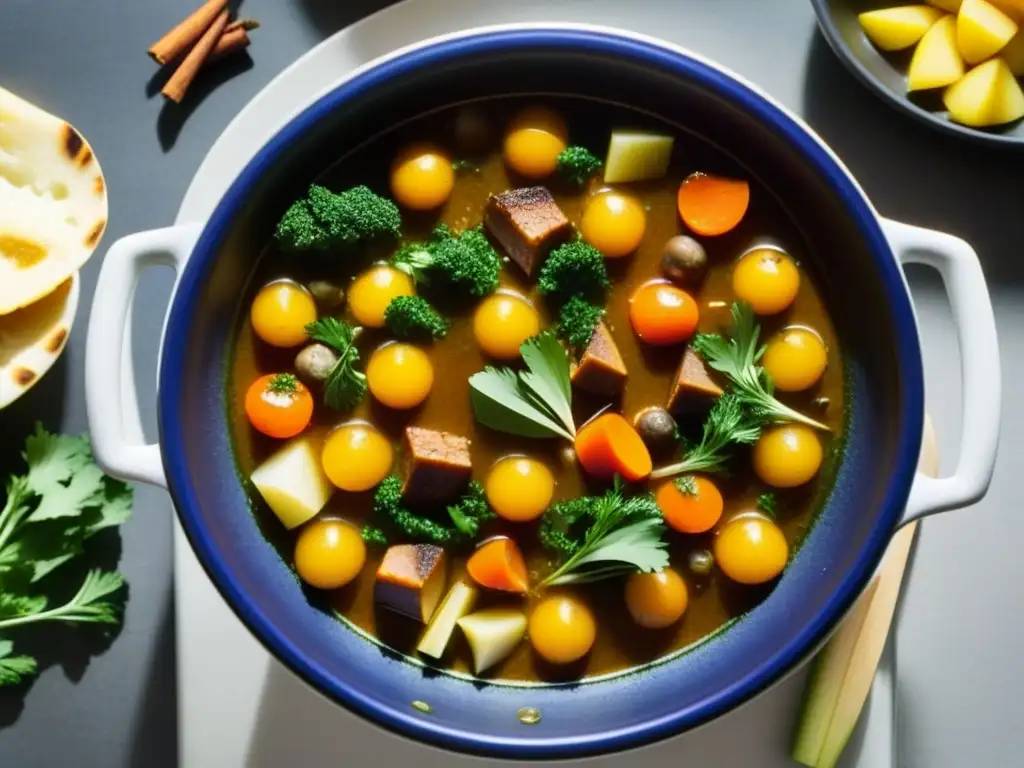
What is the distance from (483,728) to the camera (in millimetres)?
2273

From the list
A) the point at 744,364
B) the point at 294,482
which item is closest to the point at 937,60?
the point at 744,364

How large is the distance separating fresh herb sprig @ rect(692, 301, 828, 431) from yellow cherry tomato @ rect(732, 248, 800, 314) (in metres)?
0.04

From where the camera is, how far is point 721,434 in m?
2.37

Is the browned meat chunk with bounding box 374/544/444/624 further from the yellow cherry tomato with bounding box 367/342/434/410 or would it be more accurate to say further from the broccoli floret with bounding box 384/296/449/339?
the broccoli floret with bounding box 384/296/449/339

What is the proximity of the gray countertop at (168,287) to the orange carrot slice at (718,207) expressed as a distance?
33 centimetres

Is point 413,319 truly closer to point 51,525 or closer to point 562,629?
point 562,629

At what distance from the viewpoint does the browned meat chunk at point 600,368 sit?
234 cm

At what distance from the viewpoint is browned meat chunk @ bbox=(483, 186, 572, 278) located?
2.34m

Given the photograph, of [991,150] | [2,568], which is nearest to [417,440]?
[2,568]

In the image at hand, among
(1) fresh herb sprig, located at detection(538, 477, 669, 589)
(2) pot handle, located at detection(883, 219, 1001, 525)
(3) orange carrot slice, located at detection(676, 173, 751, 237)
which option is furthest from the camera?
(3) orange carrot slice, located at detection(676, 173, 751, 237)

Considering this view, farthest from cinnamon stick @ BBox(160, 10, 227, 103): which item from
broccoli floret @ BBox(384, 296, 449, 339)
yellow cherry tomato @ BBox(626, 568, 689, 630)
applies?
yellow cherry tomato @ BBox(626, 568, 689, 630)

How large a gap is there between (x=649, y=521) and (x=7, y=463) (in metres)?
1.61

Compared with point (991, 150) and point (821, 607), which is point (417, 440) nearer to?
point (821, 607)

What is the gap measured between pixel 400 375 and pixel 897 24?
1.40 meters
